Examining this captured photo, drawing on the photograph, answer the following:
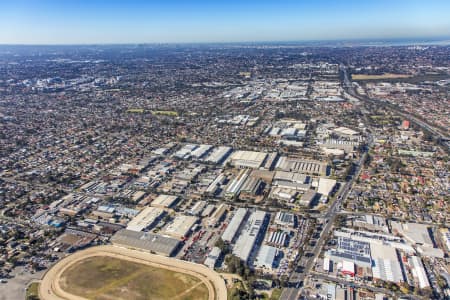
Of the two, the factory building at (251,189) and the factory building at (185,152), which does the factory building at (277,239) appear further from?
the factory building at (185,152)

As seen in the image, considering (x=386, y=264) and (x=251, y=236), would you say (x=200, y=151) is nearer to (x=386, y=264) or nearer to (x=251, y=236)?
(x=251, y=236)

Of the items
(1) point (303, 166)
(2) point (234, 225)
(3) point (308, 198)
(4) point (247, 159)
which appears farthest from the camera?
(4) point (247, 159)

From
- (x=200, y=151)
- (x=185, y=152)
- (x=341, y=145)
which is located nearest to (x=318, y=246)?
(x=200, y=151)

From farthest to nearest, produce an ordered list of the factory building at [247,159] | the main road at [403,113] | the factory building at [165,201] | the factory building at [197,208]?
the main road at [403,113] < the factory building at [247,159] < the factory building at [165,201] < the factory building at [197,208]

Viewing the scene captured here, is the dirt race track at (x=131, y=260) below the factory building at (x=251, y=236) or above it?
below

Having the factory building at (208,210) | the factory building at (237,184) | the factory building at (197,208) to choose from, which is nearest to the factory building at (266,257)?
the factory building at (208,210)

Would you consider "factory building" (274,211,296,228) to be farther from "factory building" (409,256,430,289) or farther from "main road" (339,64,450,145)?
"main road" (339,64,450,145)

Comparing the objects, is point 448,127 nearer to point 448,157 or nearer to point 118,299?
point 448,157
